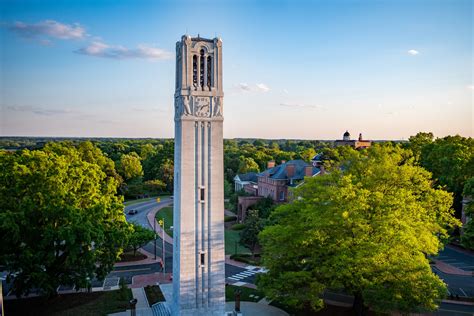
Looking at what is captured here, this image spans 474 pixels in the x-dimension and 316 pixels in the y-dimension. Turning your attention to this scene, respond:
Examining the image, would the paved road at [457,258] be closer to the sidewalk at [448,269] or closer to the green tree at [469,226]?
the sidewalk at [448,269]

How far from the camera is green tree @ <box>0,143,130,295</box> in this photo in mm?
28859

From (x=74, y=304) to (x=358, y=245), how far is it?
2236 centimetres

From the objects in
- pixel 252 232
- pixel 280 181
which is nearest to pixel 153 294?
pixel 252 232

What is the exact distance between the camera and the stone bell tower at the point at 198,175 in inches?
1069

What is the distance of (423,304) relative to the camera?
2669 centimetres

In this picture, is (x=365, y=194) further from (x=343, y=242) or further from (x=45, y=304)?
(x=45, y=304)

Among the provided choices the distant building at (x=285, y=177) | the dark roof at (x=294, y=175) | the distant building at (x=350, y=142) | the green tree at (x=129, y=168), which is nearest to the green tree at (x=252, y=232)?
the distant building at (x=285, y=177)

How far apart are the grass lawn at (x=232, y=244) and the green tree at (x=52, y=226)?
18.9 m

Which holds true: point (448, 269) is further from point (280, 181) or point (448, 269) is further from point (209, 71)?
point (209, 71)

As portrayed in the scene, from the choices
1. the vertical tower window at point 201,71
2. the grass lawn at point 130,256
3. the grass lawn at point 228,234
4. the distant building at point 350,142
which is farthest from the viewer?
the distant building at point 350,142

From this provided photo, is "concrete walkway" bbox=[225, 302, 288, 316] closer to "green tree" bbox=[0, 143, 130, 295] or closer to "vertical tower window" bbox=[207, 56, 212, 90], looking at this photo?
"green tree" bbox=[0, 143, 130, 295]

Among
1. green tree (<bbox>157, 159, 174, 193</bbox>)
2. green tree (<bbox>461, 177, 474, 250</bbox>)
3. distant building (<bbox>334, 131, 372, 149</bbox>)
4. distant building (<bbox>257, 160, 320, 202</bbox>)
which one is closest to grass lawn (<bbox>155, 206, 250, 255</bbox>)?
distant building (<bbox>257, 160, 320, 202</bbox>)

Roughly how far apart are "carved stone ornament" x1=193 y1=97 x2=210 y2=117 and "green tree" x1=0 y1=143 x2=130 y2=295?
11.6 meters

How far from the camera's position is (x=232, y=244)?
54.4 meters
